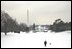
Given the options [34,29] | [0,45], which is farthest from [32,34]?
[0,45]

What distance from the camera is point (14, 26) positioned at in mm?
9664

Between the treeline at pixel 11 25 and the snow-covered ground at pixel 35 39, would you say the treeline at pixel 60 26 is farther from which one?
the treeline at pixel 11 25

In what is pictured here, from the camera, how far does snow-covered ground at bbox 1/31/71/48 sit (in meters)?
9.06

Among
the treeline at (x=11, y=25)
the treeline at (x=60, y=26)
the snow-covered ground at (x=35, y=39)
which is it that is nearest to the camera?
the snow-covered ground at (x=35, y=39)

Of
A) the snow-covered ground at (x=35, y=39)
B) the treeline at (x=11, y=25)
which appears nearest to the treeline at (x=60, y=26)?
the snow-covered ground at (x=35, y=39)

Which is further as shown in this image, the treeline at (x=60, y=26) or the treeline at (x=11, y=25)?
the treeline at (x=11, y=25)

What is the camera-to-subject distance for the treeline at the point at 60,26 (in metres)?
9.37

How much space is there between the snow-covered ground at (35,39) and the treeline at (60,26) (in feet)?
0.72

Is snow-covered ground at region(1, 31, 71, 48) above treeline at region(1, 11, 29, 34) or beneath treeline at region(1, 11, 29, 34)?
beneath

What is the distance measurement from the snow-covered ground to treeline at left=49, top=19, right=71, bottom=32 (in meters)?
0.22

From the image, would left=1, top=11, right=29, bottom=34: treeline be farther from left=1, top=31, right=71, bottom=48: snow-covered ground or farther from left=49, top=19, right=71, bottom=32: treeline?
left=49, top=19, right=71, bottom=32: treeline

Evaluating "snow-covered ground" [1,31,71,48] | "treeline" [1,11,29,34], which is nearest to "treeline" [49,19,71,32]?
"snow-covered ground" [1,31,71,48]

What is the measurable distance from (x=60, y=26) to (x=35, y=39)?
1477mm

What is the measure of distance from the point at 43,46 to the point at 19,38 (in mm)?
1289
